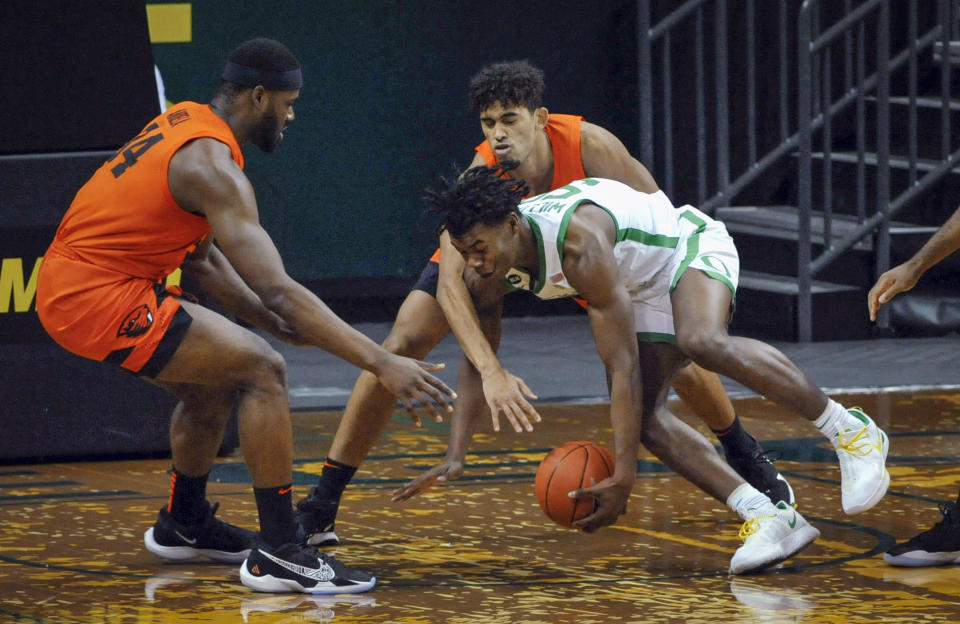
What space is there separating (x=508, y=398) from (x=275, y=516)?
86 cm

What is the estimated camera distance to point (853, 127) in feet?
47.1

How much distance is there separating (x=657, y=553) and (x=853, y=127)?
885 centimetres

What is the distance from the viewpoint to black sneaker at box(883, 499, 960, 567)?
588 centimetres

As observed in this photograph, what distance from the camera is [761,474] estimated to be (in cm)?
667

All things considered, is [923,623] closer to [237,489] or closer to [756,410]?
[237,489]

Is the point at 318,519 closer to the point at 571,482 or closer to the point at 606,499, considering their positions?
the point at 571,482

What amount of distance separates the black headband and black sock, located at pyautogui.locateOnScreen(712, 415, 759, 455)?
217 centimetres

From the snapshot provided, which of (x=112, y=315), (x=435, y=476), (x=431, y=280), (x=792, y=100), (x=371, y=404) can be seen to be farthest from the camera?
(x=792, y=100)

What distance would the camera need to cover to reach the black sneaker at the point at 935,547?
231 inches

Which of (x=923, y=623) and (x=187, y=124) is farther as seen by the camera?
(x=187, y=124)

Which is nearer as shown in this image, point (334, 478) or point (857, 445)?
point (857, 445)

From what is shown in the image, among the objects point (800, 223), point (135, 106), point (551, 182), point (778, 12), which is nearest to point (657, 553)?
point (551, 182)

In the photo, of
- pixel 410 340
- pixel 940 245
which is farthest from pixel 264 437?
pixel 940 245

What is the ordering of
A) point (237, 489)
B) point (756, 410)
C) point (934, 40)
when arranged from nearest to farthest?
point (237, 489)
point (756, 410)
point (934, 40)
